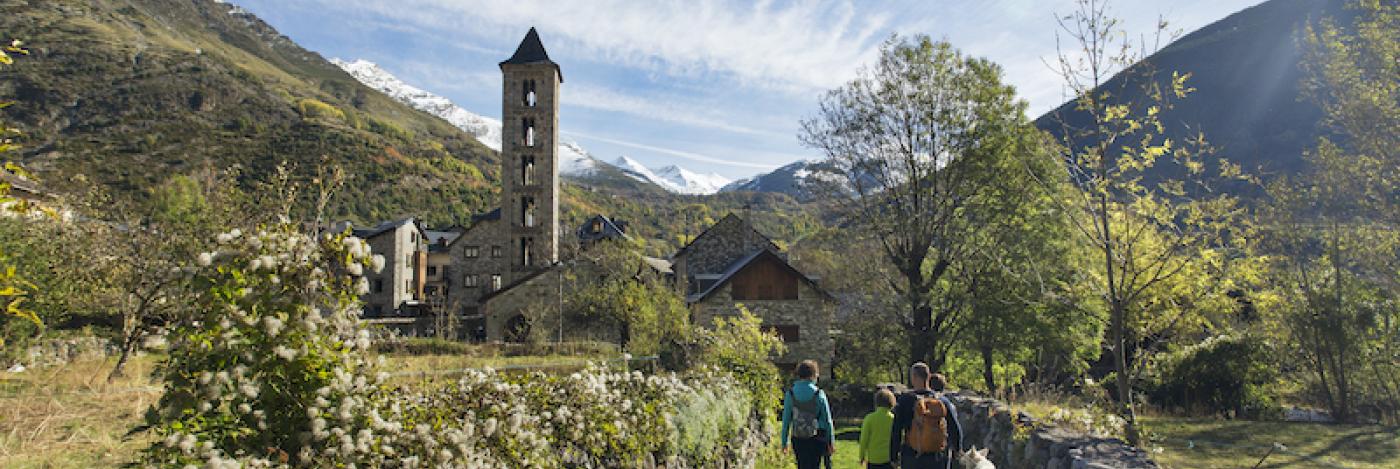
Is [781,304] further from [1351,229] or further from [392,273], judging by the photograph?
[392,273]

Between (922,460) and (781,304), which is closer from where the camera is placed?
(922,460)

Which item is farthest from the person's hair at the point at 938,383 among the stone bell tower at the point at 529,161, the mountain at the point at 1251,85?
the mountain at the point at 1251,85

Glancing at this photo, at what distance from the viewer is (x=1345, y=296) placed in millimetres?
15719

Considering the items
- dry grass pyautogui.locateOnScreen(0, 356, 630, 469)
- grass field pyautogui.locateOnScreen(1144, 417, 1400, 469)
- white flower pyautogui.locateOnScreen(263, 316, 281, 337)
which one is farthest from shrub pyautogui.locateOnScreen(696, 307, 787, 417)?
white flower pyautogui.locateOnScreen(263, 316, 281, 337)

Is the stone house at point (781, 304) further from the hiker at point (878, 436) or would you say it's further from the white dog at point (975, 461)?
the hiker at point (878, 436)

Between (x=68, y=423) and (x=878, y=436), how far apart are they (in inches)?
382

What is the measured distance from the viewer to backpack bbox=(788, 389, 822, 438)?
8.30 m

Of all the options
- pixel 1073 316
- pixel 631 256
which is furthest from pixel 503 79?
pixel 1073 316

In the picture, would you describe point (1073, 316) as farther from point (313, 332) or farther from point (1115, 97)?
point (313, 332)

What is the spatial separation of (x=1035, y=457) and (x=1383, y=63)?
13.3 meters

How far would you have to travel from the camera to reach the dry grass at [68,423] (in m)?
6.41

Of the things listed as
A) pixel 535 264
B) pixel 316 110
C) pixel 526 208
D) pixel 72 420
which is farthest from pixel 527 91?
pixel 316 110

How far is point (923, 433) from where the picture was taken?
7.51m

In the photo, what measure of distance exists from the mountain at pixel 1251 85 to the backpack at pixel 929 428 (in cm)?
10853
